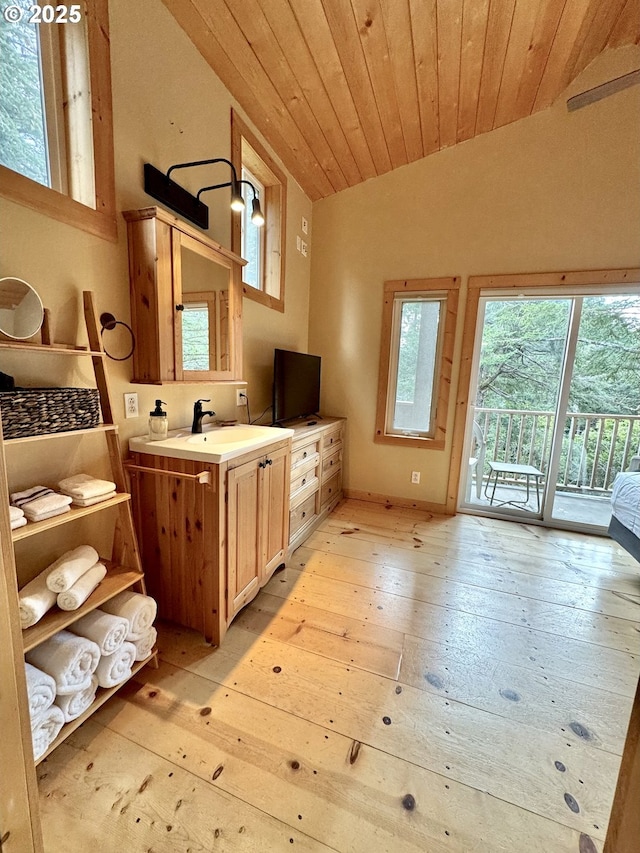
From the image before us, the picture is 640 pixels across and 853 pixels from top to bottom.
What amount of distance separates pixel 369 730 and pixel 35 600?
1229mm

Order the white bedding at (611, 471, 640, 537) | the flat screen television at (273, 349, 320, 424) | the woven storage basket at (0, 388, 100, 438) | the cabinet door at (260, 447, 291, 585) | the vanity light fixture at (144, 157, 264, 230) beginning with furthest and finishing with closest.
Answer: the flat screen television at (273, 349, 320, 424), the white bedding at (611, 471, 640, 537), the cabinet door at (260, 447, 291, 585), the vanity light fixture at (144, 157, 264, 230), the woven storage basket at (0, 388, 100, 438)

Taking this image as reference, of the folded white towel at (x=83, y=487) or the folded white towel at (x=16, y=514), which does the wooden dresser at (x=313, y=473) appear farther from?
the folded white towel at (x=16, y=514)

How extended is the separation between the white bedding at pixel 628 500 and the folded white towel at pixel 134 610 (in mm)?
2811

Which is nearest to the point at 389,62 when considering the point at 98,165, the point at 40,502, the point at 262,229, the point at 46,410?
the point at 262,229

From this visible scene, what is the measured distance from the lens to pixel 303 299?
3391 millimetres

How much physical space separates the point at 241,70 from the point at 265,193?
84 cm

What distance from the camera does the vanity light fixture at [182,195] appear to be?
1.59m

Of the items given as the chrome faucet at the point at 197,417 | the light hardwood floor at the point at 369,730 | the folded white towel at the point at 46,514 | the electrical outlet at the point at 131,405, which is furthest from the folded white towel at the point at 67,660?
the chrome faucet at the point at 197,417

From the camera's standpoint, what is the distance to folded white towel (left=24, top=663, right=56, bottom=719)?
102cm

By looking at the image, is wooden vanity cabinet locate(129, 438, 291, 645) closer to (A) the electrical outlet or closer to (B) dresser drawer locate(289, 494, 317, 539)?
Answer: (A) the electrical outlet

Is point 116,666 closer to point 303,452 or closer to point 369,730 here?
point 369,730

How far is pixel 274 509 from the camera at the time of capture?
203 cm

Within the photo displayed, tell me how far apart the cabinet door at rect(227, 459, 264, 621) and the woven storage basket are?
58cm

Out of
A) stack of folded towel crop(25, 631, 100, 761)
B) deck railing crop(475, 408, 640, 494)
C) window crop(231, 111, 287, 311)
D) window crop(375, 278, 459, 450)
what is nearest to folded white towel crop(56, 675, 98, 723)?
stack of folded towel crop(25, 631, 100, 761)
